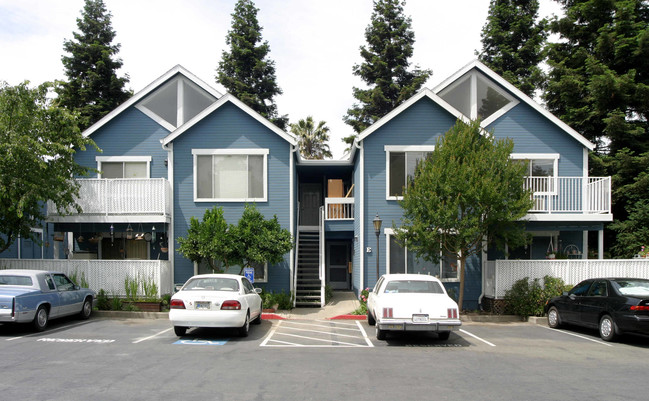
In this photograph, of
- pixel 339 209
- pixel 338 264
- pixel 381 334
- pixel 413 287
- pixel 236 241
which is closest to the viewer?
pixel 381 334

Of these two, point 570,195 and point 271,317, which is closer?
point 271,317

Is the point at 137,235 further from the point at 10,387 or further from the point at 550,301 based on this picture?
the point at 550,301

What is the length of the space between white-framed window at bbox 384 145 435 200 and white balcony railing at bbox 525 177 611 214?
3.86 metres

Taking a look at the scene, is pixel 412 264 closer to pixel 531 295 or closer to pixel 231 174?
pixel 531 295

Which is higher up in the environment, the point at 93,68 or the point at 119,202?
the point at 93,68

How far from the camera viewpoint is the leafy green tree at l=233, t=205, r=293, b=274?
642 inches

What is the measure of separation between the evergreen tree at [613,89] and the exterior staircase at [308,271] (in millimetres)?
12999

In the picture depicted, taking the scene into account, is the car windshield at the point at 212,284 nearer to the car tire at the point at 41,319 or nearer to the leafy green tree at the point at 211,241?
the leafy green tree at the point at 211,241

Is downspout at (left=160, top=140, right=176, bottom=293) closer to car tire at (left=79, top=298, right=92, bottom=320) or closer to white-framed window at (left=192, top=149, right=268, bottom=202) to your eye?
white-framed window at (left=192, top=149, right=268, bottom=202)

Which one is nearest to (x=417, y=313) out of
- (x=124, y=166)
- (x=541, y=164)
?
(x=541, y=164)

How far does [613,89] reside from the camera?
22.5 metres

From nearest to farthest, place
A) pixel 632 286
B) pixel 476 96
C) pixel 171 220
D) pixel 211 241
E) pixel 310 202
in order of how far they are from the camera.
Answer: pixel 632 286 → pixel 211 241 → pixel 171 220 → pixel 476 96 → pixel 310 202

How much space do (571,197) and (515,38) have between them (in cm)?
1921

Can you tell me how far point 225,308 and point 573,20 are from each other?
23.2 meters
